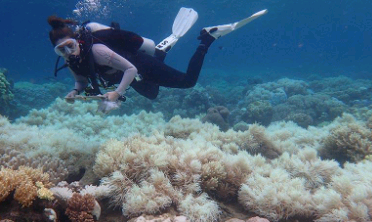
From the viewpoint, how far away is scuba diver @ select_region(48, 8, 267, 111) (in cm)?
369

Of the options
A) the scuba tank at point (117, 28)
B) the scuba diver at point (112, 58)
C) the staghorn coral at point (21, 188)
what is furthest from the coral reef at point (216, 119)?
the staghorn coral at point (21, 188)

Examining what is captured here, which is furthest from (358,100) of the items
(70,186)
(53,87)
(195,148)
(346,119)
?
(53,87)

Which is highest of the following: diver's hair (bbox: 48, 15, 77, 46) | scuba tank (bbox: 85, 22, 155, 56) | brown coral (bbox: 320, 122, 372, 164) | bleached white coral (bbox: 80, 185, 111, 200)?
scuba tank (bbox: 85, 22, 155, 56)

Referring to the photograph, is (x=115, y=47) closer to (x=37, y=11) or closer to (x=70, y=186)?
(x=70, y=186)

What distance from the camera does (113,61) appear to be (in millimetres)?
3877

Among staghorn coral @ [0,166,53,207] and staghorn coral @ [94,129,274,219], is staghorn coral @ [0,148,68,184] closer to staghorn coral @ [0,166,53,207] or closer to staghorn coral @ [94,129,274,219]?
staghorn coral @ [94,129,274,219]

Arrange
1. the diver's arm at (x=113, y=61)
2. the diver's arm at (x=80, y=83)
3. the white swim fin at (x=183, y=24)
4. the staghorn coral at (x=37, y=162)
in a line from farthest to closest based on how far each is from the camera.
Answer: the white swim fin at (x=183, y=24)
the diver's arm at (x=80, y=83)
the diver's arm at (x=113, y=61)
the staghorn coral at (x=37, y=162)

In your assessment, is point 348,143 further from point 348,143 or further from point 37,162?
point 37,162

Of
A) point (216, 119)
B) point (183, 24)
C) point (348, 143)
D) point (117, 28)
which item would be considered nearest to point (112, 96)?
point (117, 28)

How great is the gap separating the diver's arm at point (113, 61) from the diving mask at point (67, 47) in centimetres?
28

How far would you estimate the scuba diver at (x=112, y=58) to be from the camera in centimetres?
369

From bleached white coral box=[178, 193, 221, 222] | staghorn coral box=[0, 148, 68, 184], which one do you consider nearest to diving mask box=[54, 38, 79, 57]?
staghorn coral box=[0, 148, 68, 184]

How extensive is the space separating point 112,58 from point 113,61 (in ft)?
0.17

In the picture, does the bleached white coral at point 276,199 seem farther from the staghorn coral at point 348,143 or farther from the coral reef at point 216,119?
the coral reef at point 216,119
